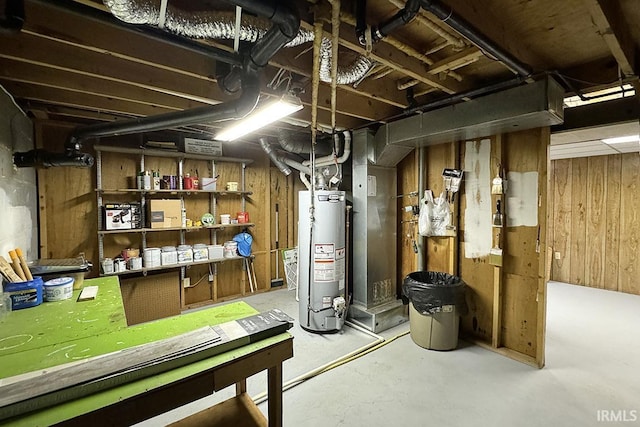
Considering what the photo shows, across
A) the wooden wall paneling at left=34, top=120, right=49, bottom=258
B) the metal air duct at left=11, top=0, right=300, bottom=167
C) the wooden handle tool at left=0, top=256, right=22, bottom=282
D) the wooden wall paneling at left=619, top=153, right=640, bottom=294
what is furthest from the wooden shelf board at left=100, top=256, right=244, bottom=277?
the wooden wall paneling at left=619, top=153, right=640, bottom=294

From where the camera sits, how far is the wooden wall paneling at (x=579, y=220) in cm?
464

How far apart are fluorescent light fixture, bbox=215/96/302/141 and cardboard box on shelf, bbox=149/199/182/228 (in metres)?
1.25

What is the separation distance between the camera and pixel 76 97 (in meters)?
2.48

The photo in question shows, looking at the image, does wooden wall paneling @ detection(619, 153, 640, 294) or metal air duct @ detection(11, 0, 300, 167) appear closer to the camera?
metal air duct @ detection(11, 0, 300, 167)

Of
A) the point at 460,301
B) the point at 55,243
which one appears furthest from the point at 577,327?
the point at 55,243

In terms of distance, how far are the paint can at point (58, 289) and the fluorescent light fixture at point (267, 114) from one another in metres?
1.75

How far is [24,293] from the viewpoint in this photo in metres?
1.76

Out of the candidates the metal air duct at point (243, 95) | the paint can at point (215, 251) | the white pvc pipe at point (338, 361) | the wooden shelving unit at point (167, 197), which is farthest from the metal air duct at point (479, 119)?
the paint can at point (215, 251)

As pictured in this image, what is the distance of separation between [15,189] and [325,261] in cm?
267

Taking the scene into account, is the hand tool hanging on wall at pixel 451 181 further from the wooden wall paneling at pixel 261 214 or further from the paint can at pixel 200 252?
the paint can at pixel 200 252

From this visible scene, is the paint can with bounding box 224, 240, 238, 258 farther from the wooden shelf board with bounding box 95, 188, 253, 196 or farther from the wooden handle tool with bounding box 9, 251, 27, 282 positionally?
the wooden handle tool with bounding box 9, 251, 27, 282

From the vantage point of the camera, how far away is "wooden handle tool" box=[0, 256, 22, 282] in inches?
69.2

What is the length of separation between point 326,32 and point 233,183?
300 cm

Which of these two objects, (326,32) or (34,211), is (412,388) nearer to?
(326,32)
